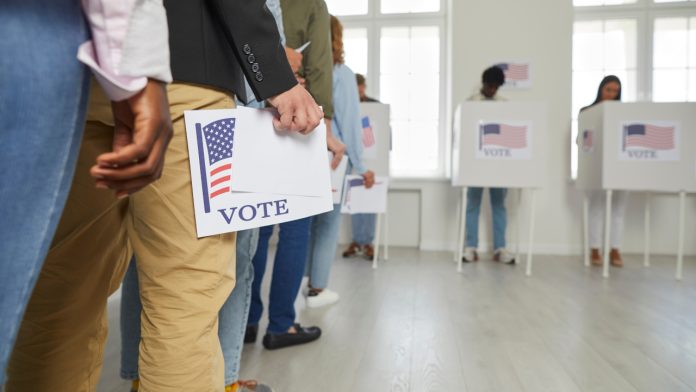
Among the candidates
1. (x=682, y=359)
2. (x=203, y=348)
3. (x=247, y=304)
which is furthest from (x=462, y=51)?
(x=203, y=348)

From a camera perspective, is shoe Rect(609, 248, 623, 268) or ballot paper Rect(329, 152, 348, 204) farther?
shoe Rect(609, 248, 623, 268)

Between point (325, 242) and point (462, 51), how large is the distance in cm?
283

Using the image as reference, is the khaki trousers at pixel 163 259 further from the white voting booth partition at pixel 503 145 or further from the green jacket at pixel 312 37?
the white voting booth partition at pixel 503 145

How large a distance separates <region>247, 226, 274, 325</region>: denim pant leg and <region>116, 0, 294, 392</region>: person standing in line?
49 centimetres

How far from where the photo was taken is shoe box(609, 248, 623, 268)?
366cm

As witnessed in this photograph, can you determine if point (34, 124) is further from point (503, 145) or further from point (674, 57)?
point (674, 57)

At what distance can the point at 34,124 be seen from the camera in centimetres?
41

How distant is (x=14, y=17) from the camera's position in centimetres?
40

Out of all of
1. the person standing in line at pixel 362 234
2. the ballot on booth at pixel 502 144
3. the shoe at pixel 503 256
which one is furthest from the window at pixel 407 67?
the ballot on booth at pixel 502 144

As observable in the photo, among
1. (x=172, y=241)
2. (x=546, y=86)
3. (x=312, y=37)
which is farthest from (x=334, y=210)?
(x=546, y=86)

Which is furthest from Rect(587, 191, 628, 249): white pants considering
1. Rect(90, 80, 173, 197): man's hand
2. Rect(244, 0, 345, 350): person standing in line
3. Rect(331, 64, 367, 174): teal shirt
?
Rect(90, 80, 173, 197): man's hand

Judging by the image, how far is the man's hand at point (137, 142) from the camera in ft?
1.47

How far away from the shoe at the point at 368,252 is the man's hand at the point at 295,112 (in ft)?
10.5

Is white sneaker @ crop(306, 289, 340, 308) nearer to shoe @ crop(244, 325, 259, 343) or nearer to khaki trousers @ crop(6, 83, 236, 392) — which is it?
shoe @ crop(244, 325, 259, 343)
